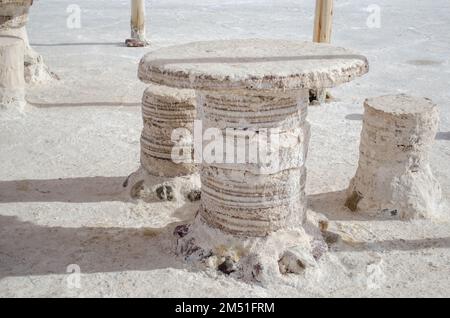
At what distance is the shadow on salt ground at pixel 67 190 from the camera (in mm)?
4389

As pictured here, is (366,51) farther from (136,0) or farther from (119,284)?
(119,284)

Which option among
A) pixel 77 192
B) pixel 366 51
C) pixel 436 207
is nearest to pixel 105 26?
pixel 366 51

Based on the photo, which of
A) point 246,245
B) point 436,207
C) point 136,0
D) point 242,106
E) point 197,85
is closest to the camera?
point 197,85

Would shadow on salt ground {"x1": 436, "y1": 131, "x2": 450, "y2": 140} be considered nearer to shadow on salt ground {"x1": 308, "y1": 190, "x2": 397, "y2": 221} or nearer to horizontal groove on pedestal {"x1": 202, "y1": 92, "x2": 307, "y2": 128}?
shadow on salt ground {"x1": 308, "y1": 190, "x2": 397, "y2": 221}

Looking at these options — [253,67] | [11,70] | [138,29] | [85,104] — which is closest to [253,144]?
[253,67]

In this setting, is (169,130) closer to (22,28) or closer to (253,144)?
(253,144)

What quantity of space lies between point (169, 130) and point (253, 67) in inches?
57.5

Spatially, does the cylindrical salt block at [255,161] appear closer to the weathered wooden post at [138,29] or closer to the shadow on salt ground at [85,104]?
the shadow on salt ground at [85,104]

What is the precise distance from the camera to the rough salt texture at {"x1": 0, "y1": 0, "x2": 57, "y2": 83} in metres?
7.14

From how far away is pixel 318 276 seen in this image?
3.28 metres

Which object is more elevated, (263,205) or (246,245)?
(263,205)

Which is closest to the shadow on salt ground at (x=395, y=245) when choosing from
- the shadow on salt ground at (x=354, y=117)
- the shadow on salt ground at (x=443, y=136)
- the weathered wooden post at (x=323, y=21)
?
the shadow on salt ground at (x=443, y=136)

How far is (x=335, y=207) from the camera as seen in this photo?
4.29 m
